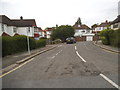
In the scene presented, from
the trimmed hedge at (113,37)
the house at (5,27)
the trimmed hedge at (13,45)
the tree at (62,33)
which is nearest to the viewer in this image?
the trimmed hedge at (13,45)

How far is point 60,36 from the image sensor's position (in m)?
58.9

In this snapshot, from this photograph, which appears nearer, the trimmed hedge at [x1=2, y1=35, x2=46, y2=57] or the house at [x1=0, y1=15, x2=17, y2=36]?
the trimmed hedge at [x1=2, y1=35, x2=46, y2=57]

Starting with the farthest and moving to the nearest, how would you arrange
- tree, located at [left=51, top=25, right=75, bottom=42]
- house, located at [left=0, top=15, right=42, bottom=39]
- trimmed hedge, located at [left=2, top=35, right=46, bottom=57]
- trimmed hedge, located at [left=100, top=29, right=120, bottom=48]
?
1. tree, located at [left=51, top=25, right=75, bottom=42]
2. house, located at [left=0, top=15, right=42, bottom=39]
3. trimmed hedge, located at [left=100, top=29, right=120, bottom=48]
4. trimmed hedge, located at [left=2, top=35, right=46, bottom=57]

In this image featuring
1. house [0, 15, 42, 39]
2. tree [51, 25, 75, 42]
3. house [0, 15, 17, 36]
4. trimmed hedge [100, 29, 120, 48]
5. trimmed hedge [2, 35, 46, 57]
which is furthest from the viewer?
tree [51, 25, 75, 42]

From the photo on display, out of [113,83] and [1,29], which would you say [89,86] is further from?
[1,29]

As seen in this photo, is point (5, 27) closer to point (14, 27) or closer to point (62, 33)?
point (14, 27)

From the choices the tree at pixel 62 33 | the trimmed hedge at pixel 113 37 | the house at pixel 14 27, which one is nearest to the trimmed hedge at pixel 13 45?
the trimmed hedge at pixel 113 37

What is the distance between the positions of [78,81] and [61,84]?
73 centimetres

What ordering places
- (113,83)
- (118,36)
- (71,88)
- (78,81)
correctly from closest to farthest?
1. (71,88)
2. (113,83)
3. (78,81)
4. (118,36)

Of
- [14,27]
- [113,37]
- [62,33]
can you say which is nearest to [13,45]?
[113,37]

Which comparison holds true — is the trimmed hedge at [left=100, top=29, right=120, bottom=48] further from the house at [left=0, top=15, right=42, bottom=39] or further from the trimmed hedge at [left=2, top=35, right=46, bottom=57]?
the house at [left=0, top=15, right=42, bottom=39]

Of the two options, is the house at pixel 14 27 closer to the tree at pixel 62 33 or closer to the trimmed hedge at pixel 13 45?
the trimmed hedge at pixel 13 45

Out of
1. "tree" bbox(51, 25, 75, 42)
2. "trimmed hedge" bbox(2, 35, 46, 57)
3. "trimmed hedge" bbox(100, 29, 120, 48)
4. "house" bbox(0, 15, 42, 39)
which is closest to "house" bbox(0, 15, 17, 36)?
"house" bbox(0, 15, 42, 39)

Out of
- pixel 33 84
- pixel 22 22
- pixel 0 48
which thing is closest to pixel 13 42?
pixel 0 48
